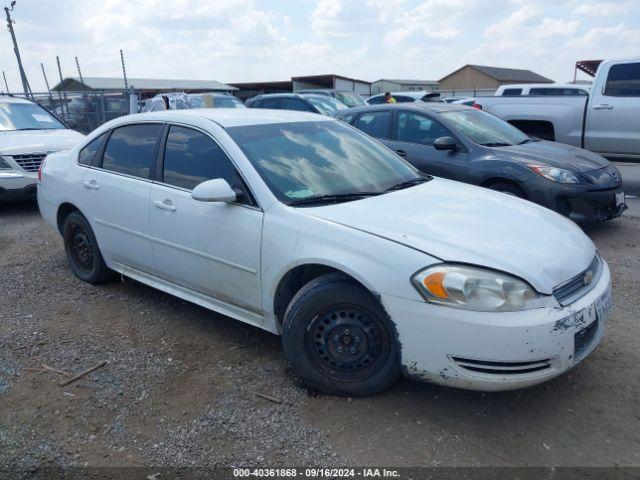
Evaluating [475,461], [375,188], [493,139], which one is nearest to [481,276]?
[475,461]

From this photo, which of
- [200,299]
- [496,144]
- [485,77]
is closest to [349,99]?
[496,144]

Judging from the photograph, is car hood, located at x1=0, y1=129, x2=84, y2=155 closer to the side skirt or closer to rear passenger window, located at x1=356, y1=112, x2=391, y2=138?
rear passenger window, located at x1=356, y1=112, x2=391, y2=138

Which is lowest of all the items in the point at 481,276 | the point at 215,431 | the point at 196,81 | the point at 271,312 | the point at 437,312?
the point at 196,81

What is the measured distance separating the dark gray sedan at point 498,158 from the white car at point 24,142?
4.74 metres

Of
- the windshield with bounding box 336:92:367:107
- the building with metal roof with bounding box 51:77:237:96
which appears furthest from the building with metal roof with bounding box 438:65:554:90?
the windshield with bounding box 336:92:367:107

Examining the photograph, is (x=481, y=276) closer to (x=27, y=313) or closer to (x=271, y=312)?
(x=271, y=312)

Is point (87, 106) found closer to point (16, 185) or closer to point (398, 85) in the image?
point (16, 185)

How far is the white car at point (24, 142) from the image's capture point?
7.70 meters

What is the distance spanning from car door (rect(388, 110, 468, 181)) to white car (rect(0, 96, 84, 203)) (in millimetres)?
4934

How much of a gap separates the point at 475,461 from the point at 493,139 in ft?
15.8

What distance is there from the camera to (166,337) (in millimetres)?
3887

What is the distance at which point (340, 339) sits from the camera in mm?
2979

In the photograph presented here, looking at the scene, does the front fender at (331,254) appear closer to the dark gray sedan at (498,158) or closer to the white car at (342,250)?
the white car at (342,250)

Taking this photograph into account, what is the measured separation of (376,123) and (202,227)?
172 inches
